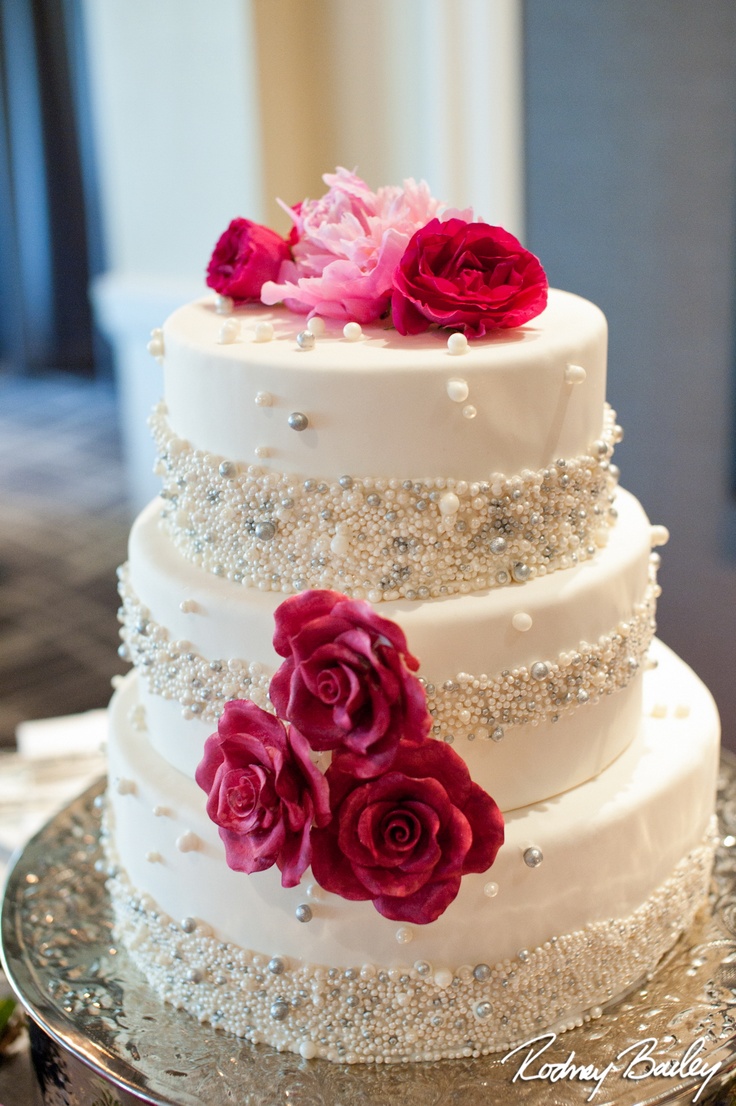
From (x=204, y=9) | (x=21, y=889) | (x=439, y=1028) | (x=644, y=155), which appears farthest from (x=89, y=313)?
(x=439, y=1028)

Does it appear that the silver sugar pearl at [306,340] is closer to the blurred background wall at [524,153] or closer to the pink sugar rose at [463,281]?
the pink sugar rose at [463,281]

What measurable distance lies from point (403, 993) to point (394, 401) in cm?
64

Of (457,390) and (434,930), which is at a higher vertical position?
(457,390)

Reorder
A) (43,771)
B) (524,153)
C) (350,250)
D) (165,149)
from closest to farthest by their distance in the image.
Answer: (350,250)
(43,771)
(524,153)
(165,149)

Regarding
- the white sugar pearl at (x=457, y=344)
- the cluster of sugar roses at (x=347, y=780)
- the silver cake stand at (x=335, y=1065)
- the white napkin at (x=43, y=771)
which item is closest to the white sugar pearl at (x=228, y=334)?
the white sugar pearl at (x=457, y=344)

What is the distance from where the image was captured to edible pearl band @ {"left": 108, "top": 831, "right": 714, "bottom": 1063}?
1271mm

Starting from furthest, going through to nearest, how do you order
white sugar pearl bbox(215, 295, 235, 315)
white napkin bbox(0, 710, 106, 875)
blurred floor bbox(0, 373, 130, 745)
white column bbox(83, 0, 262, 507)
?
blurred floor bbox(0, 373, 130, 745), white column bbox(83, 0, 262, 507), white napkin bbox(0, 710, 106, 875), white sugar pearl bbox(215, 295, 235, 315)

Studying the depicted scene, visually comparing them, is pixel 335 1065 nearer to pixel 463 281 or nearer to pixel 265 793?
pixel 265 793

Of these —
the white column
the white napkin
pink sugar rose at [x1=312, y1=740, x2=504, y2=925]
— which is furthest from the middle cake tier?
the white column

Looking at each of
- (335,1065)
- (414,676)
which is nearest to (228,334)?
(414,676)

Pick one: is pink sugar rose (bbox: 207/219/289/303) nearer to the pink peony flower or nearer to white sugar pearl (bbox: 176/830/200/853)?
the pink peony flower

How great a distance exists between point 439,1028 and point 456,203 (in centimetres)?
206
